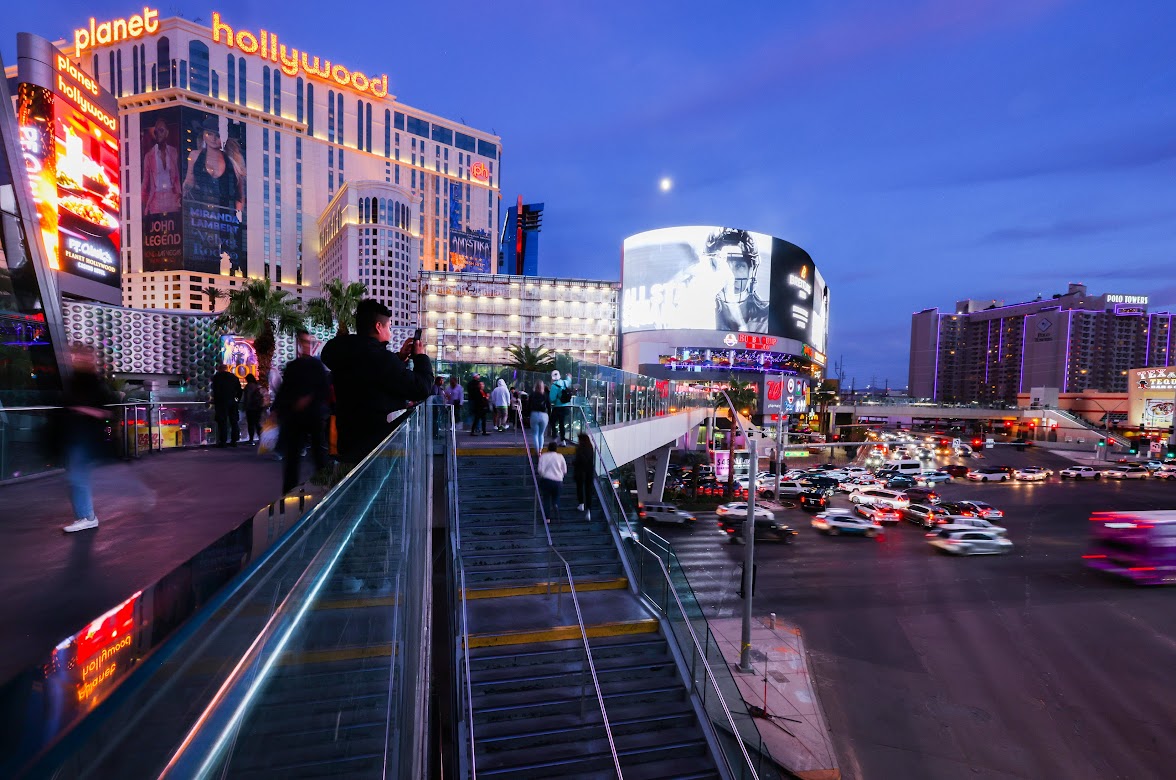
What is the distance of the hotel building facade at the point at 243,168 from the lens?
83.9 metres

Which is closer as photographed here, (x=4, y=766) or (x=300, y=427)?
(x=4, y=766)

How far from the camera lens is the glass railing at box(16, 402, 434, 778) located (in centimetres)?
55

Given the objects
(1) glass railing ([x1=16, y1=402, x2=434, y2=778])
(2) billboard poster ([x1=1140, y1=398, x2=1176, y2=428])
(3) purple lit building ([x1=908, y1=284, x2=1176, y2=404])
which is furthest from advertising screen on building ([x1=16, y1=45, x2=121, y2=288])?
(3) purple lit building ([x1=908, y1=284, x2=1176, y2=404])

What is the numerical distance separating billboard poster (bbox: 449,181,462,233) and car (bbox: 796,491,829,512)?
106 m

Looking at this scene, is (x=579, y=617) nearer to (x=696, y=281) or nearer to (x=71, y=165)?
(x=71, y=165)

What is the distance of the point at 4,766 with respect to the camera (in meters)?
0.41

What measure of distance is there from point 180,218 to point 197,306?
1292cm

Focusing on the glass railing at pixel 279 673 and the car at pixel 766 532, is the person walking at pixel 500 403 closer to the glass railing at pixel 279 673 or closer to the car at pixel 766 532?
the car at pixel 766 532

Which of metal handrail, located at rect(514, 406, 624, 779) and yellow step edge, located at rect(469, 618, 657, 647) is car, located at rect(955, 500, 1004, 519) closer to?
metal handrail, located at rect(514, 406, 624, 779)

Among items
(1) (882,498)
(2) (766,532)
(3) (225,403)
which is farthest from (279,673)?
(1) (882,498)

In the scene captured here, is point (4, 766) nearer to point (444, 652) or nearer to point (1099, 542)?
point (444, 652)

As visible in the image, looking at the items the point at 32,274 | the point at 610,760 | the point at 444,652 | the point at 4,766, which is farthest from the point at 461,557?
the point at 4,766

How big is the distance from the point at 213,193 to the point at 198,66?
20481 mm

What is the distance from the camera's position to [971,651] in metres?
14.3
